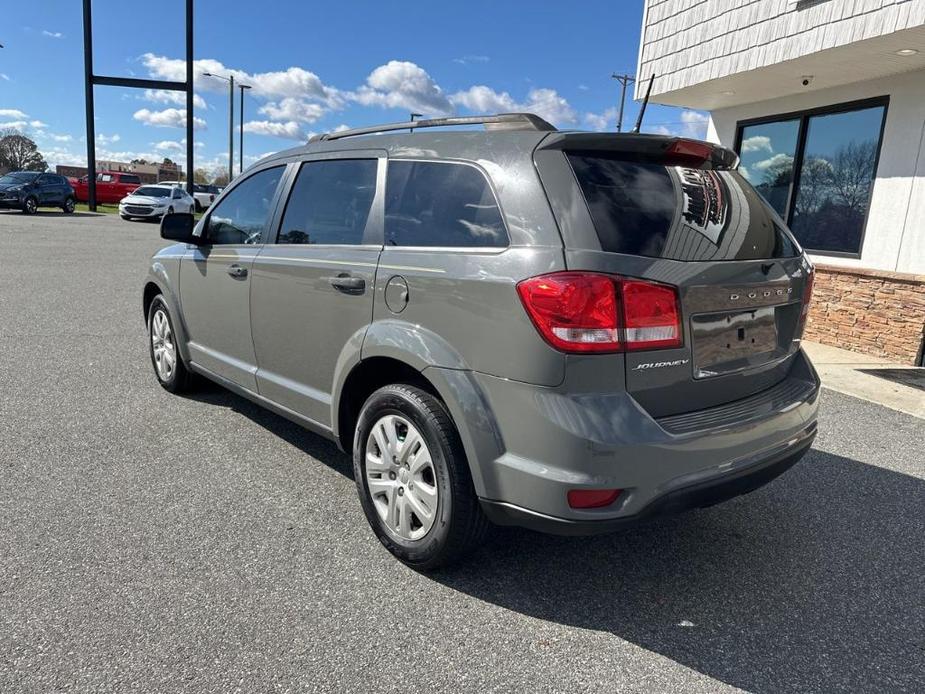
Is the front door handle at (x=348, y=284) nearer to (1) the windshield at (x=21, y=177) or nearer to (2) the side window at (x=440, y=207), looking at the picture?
(2) the side window at (x=440, y=207)

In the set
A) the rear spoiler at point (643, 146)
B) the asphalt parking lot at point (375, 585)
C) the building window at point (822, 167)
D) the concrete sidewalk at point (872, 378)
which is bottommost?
the asphalt parking lot at point (375, 585)

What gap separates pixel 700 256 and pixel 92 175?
118 ft

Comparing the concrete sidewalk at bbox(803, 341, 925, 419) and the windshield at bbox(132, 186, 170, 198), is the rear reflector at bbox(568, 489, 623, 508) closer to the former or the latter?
the concrete sidewalk at bbox(803, 341, 925, 419)

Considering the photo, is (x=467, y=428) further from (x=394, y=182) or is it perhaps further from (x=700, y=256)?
(x=394, y=182)

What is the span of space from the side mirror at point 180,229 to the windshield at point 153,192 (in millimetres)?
25697

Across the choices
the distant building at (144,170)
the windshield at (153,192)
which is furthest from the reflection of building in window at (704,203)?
the distant building at (144,170)

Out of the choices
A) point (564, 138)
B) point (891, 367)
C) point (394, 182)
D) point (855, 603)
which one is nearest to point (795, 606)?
point (855, 603)

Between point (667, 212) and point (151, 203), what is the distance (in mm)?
28017

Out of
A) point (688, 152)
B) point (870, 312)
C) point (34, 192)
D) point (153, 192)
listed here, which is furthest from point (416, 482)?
point (34, 192)

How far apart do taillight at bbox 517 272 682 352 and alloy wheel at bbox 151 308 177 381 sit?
3.54m

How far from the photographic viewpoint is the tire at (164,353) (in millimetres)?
Answer: 4938

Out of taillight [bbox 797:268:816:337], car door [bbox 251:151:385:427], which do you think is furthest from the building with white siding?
car door [bbox 251:151:385:427]

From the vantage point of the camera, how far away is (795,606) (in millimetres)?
2703

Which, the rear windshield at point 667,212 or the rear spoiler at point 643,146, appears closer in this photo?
the rear windshield at point 667,212
